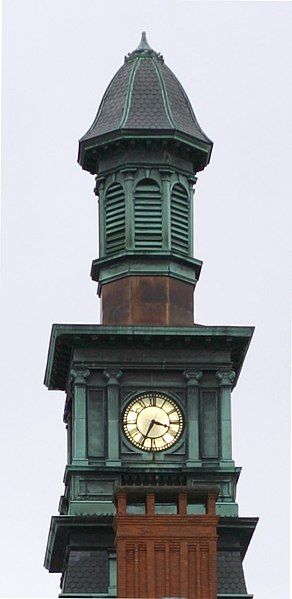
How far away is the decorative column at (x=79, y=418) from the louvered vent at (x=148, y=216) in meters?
4.80

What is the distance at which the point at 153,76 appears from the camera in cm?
13125

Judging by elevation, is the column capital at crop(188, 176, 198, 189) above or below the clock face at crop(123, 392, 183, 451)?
above

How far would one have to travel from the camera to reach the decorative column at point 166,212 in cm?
12788

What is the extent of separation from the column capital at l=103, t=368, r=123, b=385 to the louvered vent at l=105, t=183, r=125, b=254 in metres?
4.38

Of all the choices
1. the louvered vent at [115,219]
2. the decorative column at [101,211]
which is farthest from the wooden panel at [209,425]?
the decorative column at [101,211]

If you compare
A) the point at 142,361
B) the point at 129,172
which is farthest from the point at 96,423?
the point at 129,172

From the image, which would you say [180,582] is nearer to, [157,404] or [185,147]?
[157,404]

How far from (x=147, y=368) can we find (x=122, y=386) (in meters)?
0.98

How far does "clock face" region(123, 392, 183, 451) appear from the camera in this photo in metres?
126

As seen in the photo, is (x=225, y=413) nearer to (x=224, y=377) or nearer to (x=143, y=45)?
(x=224, y=377)

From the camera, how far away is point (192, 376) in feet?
415

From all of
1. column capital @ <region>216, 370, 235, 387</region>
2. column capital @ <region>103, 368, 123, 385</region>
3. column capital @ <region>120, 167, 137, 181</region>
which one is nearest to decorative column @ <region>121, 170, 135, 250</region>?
column capital @ <region>120, 167, 137, 181</region>

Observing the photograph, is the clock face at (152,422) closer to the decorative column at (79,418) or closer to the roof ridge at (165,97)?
the decorative column at (79,418)

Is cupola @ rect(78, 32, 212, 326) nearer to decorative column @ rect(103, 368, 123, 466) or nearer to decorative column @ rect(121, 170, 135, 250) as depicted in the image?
decorative column @ rect(121, 170, 135, 250)
